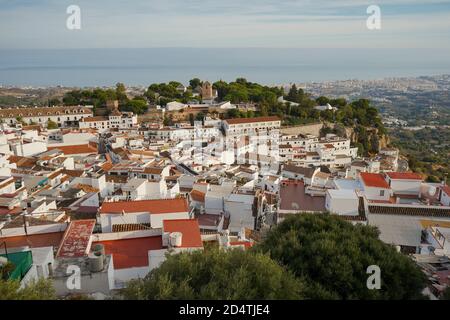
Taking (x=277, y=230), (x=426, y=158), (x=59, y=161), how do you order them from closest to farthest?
1. (x=277, y=230)
2. (x=59, y=161)
3. (x=426, y=158)

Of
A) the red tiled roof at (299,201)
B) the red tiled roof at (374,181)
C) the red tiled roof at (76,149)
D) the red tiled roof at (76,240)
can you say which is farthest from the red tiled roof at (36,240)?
the red tiled roof at (76,149)

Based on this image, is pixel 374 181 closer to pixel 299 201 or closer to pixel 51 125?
pixel 299 201

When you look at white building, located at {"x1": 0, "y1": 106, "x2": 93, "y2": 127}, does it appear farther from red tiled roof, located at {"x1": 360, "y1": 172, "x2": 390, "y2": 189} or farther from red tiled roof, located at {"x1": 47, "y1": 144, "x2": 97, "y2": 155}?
red tiled roof, located at {"x1": 360, "y1": 172, "x2": 390, "y2": 189}

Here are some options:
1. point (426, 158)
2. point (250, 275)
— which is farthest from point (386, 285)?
point (426, 158)

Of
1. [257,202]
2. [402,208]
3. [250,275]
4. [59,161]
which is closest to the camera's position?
[250,275]

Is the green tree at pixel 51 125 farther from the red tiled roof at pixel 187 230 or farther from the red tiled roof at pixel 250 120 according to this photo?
the red tiled roof at pixel 187 230

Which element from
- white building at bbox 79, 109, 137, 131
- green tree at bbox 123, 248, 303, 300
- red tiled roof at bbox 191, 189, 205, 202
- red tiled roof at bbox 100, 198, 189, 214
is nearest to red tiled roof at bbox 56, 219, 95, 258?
red tiled roof at bbox 100, 198, 189, 214
